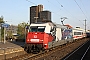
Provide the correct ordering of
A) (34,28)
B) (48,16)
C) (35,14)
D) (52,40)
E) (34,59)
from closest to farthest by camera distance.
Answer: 1. (34,59)
2. (34,28)
3. (52,40)
4. (48,16)
5. (35,14)

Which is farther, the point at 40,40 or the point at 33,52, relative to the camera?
the point at 33,52

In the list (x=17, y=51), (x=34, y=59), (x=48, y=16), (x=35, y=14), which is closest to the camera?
(x=34, y=59)

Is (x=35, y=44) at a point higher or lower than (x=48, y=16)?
lower

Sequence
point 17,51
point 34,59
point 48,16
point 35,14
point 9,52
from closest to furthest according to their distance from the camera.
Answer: point 34,59, point 9,52, point 17,51, point 48,16, point 35,14

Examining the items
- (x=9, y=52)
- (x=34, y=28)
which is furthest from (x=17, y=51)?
(x=34, y=28)

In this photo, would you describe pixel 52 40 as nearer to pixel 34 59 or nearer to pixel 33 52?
pixel 33 52

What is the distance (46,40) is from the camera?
19578mm

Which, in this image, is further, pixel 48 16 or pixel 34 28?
pixel 48 16

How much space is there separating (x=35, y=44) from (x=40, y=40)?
0.70m

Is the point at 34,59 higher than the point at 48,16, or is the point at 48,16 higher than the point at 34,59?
the point at 48,16

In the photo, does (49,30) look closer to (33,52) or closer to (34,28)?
(34,28)

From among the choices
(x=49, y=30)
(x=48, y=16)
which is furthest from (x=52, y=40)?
(x=48, y=16)

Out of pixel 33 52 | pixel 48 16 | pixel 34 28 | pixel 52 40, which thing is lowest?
pixel 33 52

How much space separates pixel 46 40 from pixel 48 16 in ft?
115
